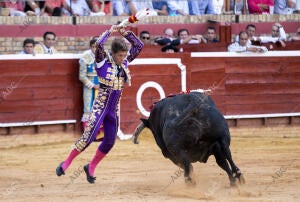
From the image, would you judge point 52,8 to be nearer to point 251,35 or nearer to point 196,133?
point 251,35

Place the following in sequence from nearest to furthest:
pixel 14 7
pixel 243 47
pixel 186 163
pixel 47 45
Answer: pixel 186 163
pixel 47 45
pixel 14 7
pixel 243 47

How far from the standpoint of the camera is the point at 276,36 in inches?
498

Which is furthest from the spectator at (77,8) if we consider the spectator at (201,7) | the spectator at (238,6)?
the spectator at (238,6)

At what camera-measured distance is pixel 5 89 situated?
10.4 m

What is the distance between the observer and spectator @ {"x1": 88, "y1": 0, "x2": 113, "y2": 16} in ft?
39.8

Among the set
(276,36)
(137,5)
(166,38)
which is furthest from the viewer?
(276,36)

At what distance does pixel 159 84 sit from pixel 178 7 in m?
1.84

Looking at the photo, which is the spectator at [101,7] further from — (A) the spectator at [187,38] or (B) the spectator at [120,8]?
(A) the spectator at [187,38]

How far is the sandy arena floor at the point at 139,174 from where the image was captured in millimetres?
6758

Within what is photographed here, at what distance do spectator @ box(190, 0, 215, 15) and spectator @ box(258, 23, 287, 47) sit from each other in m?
1.04

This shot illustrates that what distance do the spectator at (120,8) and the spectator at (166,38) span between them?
701mm

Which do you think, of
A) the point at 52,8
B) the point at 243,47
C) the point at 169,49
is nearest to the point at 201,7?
the point at 243,47

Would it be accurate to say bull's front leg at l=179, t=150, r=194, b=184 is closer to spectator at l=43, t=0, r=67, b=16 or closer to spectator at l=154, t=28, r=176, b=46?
spectator at l=154, t=28, r=176, b=46

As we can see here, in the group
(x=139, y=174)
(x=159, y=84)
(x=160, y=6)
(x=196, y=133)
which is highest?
(x=160, y=6)
